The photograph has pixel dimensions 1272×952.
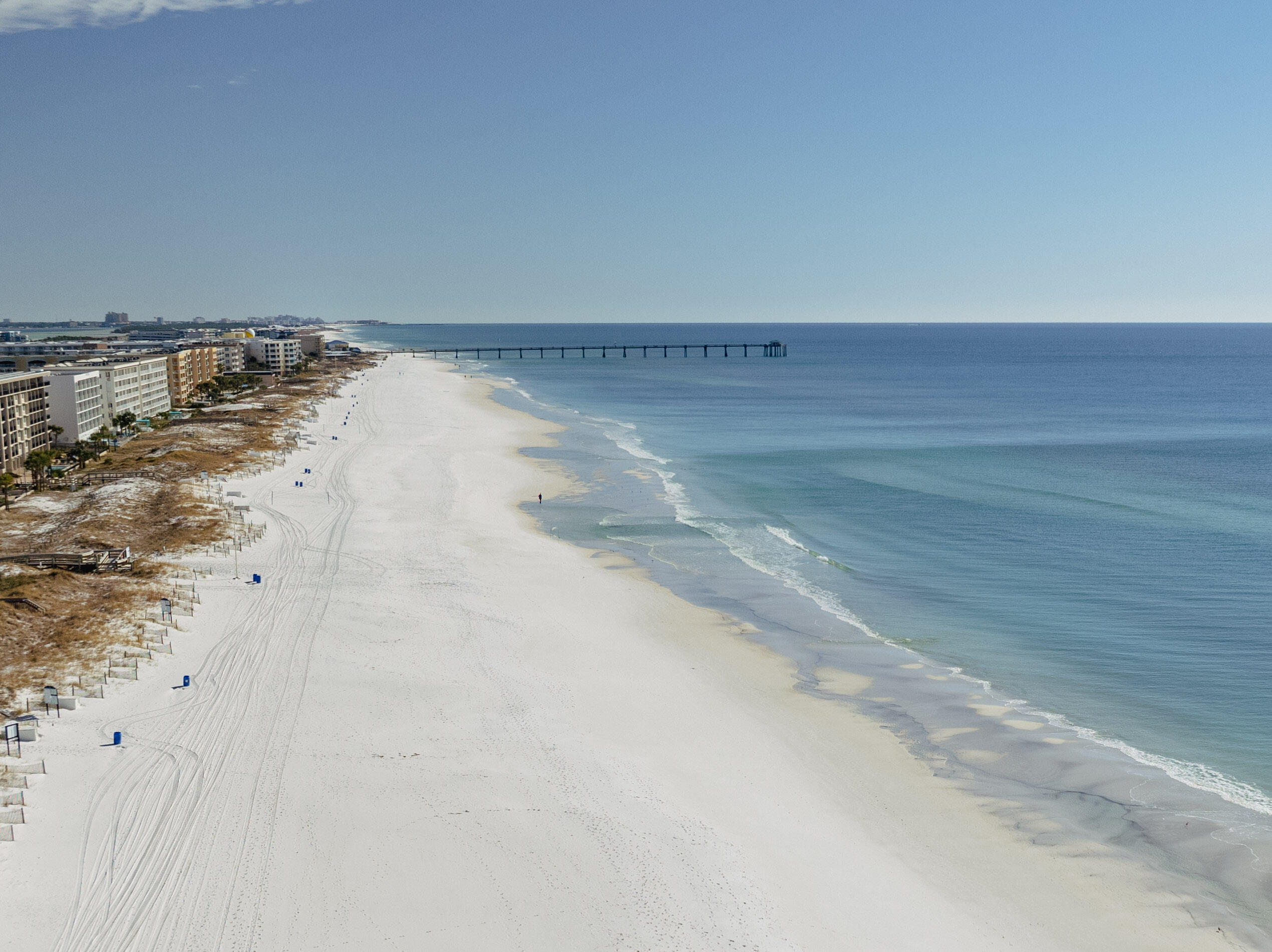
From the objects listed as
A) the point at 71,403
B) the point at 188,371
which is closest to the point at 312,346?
the point at 188,371

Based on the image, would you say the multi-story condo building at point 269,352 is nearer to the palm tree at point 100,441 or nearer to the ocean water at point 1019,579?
the ocean water at point 1019,579

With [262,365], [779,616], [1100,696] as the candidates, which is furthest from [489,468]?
[262,365]

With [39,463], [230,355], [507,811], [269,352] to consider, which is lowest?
[507,811]

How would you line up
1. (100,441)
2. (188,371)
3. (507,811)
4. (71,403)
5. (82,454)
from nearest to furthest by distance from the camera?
(507,811), (82,454), (100,441), (71,403), (188,371)

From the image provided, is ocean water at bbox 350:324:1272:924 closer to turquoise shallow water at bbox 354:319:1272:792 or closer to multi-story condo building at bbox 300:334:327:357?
turquoise shallow water at bbox 354:319:1272:792

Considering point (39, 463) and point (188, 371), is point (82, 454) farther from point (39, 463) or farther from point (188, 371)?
point (188, 371)

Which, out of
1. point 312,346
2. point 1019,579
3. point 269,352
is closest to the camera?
point 1019,579

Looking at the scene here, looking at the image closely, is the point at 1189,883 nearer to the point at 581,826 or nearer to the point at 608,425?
the point at 581,826

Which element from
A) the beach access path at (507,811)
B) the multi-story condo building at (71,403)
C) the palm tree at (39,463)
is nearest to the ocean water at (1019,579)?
the beach access path at (507,811)
